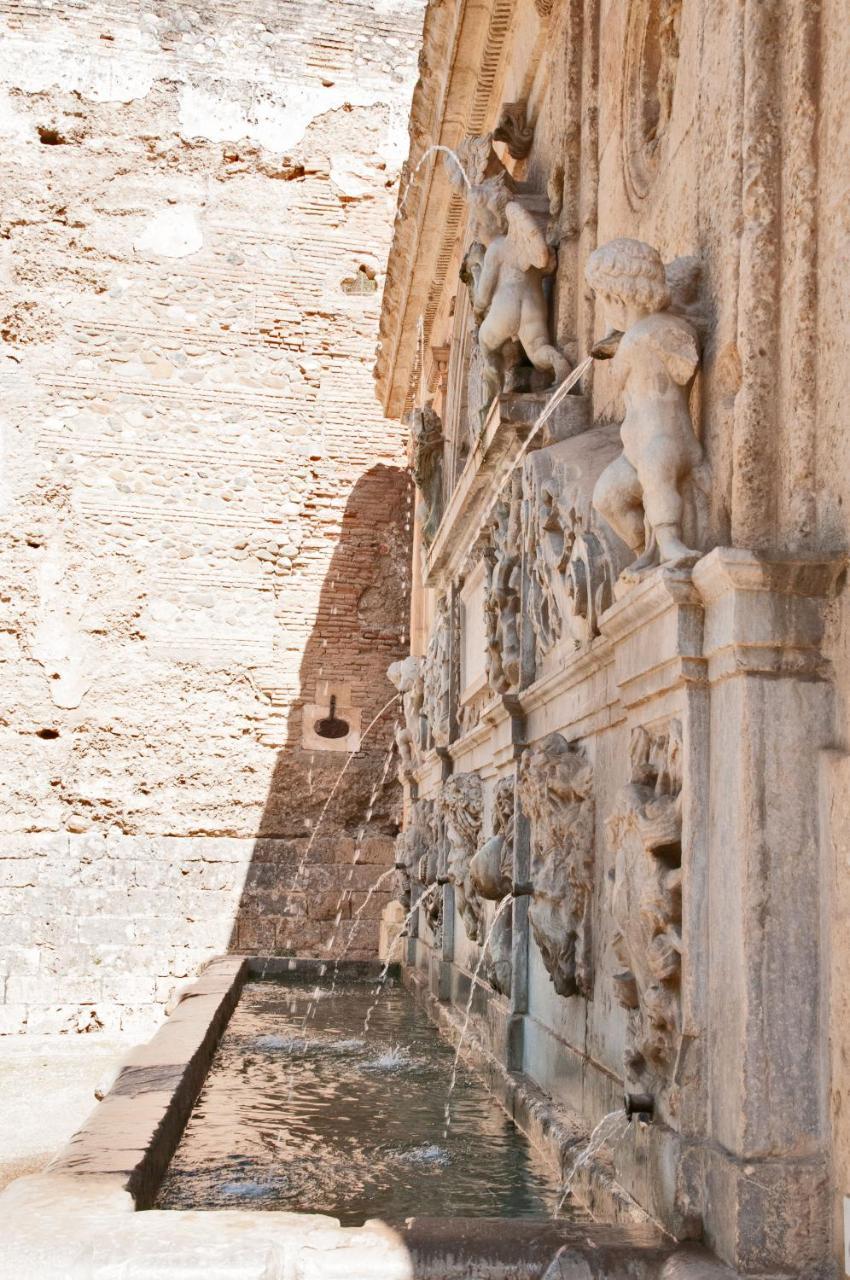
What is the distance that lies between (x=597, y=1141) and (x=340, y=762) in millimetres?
8751

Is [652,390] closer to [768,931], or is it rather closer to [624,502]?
[624,502]

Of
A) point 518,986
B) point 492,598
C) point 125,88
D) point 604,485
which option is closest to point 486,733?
point 492,598

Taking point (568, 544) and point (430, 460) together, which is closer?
point (568, 544)

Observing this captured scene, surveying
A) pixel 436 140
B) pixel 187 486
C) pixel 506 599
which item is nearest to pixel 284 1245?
pixel 506 599

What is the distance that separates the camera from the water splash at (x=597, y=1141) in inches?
139

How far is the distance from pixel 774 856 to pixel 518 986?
262cm

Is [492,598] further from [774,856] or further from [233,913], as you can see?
[233,913]

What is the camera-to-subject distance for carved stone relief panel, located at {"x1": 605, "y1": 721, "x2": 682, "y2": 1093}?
10.5 feet

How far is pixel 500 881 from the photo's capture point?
5605mm

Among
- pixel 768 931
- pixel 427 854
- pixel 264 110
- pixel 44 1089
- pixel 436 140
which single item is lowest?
pixel 44 1089

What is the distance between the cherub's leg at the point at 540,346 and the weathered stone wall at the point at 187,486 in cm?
667

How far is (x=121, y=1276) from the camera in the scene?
255 cm

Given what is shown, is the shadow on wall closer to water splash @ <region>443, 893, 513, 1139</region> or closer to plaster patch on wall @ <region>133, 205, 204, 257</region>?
plaster patch on wall @ <region>133, 205, 204, 257</region>

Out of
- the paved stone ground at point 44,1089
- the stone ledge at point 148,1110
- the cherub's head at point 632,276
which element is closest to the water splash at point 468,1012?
the stone ledge at point 148,1110
